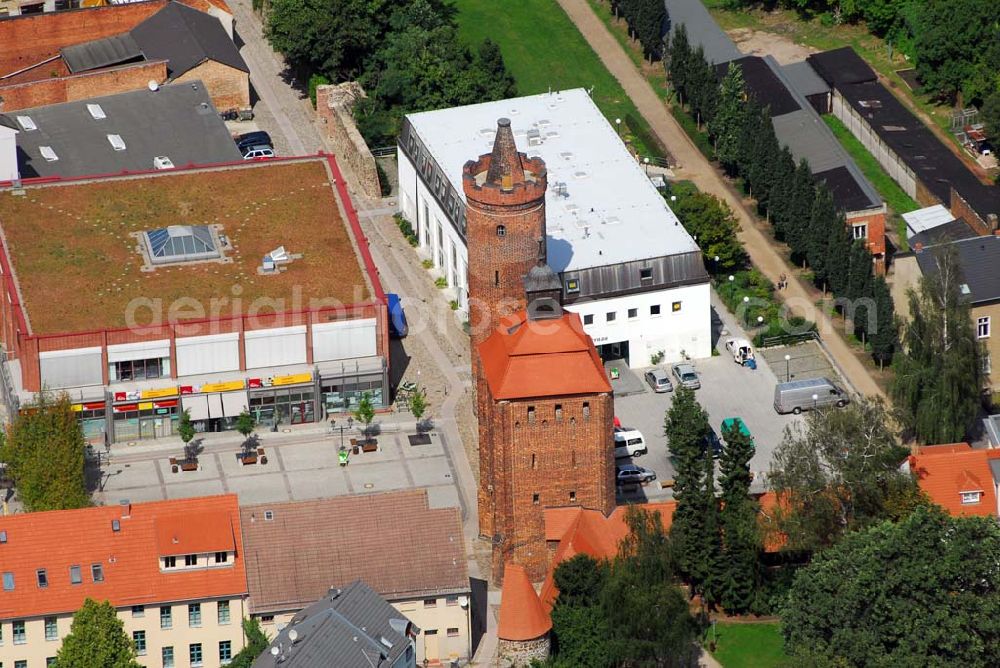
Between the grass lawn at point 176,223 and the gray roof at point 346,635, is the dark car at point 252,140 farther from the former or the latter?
→ the gray roof at point 346,635

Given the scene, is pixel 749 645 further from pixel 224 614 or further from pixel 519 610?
pixel 224 614

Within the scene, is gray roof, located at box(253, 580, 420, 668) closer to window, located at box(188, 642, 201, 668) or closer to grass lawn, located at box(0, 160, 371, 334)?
A: window, located at box(188, 642, 201, 668)

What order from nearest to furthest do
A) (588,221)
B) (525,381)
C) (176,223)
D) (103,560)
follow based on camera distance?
(103,560), (525,381), (588,221), (176,223)

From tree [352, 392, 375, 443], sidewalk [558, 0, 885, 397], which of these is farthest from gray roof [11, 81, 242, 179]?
sidewalk [558, 0, 885, 397]

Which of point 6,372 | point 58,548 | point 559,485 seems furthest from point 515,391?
point 6,372

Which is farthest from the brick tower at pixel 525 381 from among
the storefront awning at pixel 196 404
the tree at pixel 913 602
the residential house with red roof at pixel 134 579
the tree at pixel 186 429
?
the storefront awning at pixel 196 404

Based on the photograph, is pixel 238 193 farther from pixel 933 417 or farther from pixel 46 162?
pixel 933 417

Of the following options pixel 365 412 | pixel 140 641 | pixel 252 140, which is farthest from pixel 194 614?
pixel 252 140
